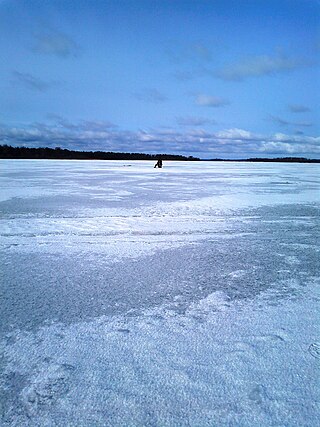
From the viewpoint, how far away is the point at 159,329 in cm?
210

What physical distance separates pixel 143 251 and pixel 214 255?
91 cm

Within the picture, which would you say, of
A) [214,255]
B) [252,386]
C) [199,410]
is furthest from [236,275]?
[199,410]

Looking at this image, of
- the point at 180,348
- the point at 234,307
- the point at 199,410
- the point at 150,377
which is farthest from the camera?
the point at 234,307

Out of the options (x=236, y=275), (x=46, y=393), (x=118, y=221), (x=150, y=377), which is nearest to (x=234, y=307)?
(x=236, y=275)

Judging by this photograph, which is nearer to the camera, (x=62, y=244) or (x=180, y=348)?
(x=180, y=348)

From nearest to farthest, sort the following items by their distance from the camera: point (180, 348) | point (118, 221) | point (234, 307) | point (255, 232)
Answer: point (180, 348) → point (234, 307) → point (255, 232) → point (118, 221)

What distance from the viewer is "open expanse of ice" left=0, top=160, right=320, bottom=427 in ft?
4.80

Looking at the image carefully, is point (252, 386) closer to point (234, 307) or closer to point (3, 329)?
point (234, 307)

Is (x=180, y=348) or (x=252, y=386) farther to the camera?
(x=180, y=348)

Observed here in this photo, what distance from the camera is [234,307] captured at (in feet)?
7.89

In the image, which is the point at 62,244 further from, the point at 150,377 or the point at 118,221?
the point at 150,377

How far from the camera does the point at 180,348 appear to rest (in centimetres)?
188

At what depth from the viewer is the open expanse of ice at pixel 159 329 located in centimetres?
146

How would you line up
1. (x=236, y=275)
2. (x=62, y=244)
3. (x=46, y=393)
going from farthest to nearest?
(x=62, y=244)
(x=236, y=275)
(x=46, y=393)
